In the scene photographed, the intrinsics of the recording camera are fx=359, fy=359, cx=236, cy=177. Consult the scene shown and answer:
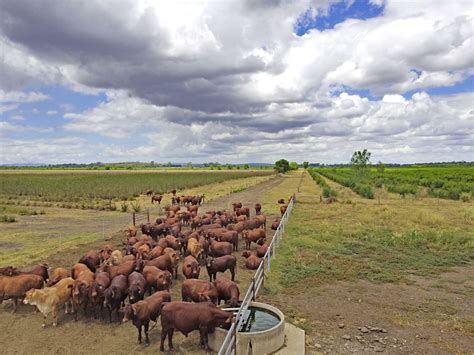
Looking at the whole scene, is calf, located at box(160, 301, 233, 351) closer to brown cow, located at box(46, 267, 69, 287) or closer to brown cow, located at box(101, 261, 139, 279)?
brown cow, located at box(101, 261, 139, 279)

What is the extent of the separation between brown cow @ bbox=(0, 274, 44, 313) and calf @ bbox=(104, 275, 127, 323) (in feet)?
8.96

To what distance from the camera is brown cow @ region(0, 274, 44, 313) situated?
11.4 metres

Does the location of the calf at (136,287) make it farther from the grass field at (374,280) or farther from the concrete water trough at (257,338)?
the grass field at (374,280)

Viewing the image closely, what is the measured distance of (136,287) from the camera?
35.6ft

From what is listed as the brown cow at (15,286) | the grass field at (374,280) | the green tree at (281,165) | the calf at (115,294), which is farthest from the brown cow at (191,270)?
the green tree at (281,165)

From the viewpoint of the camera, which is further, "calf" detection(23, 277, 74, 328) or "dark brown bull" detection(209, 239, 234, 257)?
"dark brown bull" detection(209, 239, 234, 257)

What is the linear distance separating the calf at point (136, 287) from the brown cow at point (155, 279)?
452 mm

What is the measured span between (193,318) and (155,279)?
11.5 feet

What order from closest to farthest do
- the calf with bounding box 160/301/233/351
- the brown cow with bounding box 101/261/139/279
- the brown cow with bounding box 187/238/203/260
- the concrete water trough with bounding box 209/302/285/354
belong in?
the concrete water trough with bounding box 209/302/285/354, the calf with bounding box 160/301/233/351, the brown cow with bounding box 101/261/139/279, the brown cow with bounding box 187/238/203/260

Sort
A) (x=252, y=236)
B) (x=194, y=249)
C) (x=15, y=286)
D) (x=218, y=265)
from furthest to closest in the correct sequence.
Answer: (x=252, y=236) → (x=194, y=249) → (x=218, y=265) → (x=15, y=286)

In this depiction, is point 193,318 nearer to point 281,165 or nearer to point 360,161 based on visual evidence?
point 360,161

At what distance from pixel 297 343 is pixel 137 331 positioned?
4457mm

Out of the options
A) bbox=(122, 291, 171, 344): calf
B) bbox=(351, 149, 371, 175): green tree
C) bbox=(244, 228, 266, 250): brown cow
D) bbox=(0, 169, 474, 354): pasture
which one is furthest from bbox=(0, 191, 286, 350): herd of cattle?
bbox=(351, 149, 371, 175): green tree

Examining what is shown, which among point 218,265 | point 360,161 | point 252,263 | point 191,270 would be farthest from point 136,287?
point 360,161
